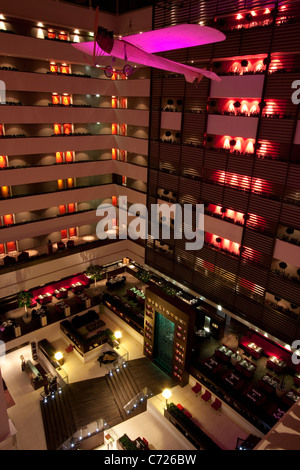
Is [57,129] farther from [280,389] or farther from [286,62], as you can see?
[280,389]

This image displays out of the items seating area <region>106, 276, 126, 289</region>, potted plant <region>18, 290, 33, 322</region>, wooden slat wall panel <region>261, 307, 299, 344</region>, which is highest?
wooden slat wall panel <region>261, 307, 299, 344</region>

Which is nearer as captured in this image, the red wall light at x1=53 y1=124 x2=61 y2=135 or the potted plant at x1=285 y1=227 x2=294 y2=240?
the potted plant at x1=285 y1=227 x2=294 y2=240

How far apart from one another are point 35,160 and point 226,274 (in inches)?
522

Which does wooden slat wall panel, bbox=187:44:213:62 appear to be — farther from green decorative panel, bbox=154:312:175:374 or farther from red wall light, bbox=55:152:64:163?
green decorative panel, bbox=154:312:175:374

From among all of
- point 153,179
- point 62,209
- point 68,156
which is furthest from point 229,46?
point 62,209

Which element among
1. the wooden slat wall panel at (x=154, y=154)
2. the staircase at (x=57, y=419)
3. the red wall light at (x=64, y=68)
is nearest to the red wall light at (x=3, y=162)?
the red wall light at (x=64, y=68)

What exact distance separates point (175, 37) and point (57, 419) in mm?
15871

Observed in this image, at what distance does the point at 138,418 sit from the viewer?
15.3 meters

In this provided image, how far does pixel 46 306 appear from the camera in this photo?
21.4 metres

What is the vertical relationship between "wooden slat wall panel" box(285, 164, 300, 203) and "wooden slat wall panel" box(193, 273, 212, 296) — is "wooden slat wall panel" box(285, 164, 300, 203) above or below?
above

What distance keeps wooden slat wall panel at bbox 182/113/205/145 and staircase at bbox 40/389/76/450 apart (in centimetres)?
1444

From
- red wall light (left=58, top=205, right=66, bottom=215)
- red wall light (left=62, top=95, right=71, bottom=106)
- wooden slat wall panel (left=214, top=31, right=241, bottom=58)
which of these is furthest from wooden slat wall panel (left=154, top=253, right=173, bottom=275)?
wooden slat wall panel (left=214, top=31, right=241, bottom=58)

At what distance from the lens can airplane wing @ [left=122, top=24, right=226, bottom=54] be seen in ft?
22.6

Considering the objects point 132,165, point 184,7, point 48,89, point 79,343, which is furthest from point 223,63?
point 79,343
